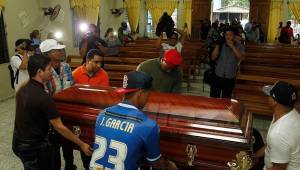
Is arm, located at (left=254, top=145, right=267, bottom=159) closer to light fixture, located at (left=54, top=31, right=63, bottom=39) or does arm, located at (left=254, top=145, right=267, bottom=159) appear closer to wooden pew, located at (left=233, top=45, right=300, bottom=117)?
wooden pew, located at (left=233, top=45, right=300, bottom=117)

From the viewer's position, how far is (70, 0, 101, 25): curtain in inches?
345

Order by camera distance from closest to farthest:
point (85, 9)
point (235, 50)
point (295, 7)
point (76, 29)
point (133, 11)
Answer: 1. point (235, 50)
2. point (85, 9)
3. point (76, 29)
4. point (133, 11)
5. point (295, 7)

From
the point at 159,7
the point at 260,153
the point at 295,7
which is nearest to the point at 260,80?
the point at 260,153

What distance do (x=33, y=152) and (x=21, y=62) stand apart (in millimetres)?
1998

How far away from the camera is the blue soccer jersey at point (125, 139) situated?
1.49 metres

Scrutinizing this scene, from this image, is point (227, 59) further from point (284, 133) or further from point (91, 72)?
point (284, 133)

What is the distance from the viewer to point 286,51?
7.87 meters

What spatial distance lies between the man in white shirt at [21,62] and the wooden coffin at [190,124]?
1610 mm

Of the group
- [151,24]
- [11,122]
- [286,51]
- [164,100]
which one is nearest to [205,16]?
[151,24]

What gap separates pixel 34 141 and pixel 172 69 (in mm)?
1391

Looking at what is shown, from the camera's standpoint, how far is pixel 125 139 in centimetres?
149

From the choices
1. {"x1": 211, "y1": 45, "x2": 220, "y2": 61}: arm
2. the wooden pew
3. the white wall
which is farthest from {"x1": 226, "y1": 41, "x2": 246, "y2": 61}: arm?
the white wall

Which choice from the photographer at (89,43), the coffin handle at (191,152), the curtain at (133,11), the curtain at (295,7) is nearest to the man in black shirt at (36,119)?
the coffin handle at (191,152)

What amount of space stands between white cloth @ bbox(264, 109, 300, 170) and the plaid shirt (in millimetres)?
1736
